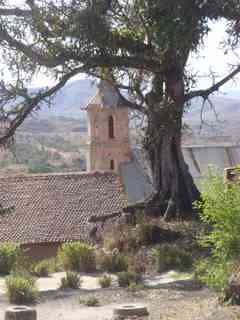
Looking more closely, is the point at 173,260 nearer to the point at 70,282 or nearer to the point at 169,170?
the point at 70,282

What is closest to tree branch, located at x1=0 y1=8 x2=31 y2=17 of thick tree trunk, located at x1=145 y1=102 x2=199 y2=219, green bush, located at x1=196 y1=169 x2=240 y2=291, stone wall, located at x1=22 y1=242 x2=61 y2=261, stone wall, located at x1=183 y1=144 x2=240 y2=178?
thick tree trunk, located at x1=145 y1=102 x2=199 y2=219

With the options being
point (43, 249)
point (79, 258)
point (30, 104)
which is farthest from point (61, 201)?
point (79, 258)

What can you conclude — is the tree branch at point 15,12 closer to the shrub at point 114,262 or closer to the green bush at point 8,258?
the green bush at point 8,258

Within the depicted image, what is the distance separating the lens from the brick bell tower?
44.3 m

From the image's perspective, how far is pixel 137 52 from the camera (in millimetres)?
14977

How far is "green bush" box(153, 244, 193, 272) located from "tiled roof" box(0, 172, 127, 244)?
18.0 meters

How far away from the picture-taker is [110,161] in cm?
4481

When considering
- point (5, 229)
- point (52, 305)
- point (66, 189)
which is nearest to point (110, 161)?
point (66, 189)

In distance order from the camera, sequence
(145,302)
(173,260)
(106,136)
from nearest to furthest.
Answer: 1. (145,302)
2. (173,260)
3. (106,136)

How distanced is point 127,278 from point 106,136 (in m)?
33.8

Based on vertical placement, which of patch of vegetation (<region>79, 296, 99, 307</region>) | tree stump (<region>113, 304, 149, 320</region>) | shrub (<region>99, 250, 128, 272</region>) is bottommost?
patch of vegetation (<region>79, 296, 99, 307</region>)

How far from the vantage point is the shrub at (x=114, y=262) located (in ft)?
41.5

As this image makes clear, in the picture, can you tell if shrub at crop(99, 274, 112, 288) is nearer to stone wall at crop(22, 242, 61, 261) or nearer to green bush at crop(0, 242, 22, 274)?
green bush at crop(0, 242, 22, 274)

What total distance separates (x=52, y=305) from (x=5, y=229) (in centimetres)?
2281
